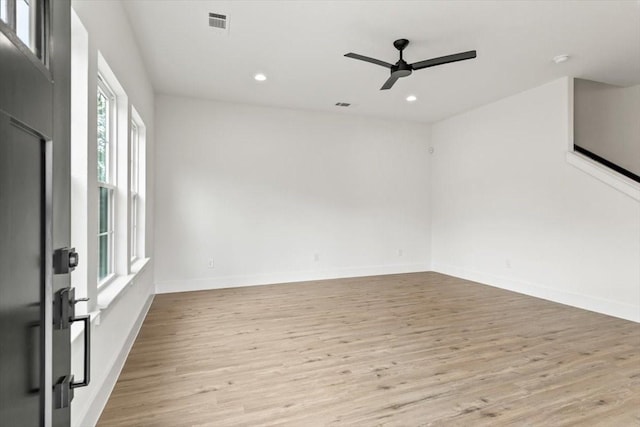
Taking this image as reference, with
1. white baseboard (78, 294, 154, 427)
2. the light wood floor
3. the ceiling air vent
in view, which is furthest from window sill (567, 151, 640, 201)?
white baseboard (78, 294, 154, 427)

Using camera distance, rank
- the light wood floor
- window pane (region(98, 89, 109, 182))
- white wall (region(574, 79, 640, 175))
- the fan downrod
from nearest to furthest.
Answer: the light wood floor < window pane (region(98, 89, 109, 182)) < the fan downrod < white wall (region(574, 79, 640, 175))

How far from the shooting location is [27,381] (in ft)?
2.42

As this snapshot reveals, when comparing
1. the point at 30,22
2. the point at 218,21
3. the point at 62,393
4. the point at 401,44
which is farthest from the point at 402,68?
the point at 62,393

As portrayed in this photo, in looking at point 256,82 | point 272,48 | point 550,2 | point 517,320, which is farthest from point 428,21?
point 517,320

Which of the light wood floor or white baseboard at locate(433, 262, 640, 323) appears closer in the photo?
the light wood floor

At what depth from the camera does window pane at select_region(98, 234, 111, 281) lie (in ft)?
8.50

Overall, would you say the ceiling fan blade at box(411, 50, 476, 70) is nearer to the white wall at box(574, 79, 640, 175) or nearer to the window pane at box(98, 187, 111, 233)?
the white wall at box(574, 79, 640, 175)

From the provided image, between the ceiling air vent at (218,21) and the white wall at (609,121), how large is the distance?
4748 mm

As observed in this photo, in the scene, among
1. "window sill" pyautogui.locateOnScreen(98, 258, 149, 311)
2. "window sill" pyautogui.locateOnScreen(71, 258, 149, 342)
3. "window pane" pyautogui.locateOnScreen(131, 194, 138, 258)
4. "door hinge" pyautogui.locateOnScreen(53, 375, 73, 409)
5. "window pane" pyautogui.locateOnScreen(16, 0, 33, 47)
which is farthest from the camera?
"window pane" pyautogui.locateOnScreen(131, 194, 138, 258)

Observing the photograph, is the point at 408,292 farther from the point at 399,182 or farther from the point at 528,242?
the point at 399,182

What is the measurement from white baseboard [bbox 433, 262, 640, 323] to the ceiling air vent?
5.13 metres

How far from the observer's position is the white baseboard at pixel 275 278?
5.02 meters

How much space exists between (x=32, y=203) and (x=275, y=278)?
4.91 m

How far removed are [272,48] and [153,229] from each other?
3.06 metres
